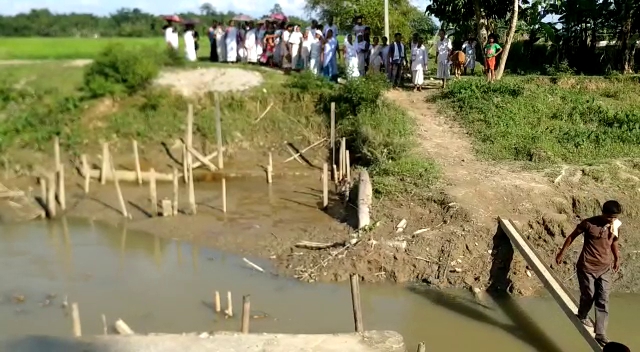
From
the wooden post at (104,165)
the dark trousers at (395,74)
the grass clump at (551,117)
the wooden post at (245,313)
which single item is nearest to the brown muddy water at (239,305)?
the wooden post at (245,313)

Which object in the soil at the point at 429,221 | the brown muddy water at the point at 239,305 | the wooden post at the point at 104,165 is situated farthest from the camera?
the wooden post at the point at 104,165

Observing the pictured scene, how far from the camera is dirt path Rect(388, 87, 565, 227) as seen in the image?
32.3 ft

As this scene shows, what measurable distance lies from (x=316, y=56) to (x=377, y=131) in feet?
13.5

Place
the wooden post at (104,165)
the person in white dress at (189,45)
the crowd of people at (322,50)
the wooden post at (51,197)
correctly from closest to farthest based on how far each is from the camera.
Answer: the wooden post at (51,197) < the wooden post at (104,165) < the crowd of people at (322,50) < the person in white dress at (189,45)

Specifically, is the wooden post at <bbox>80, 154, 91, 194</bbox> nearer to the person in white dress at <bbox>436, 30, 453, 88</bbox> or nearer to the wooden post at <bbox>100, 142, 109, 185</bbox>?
the wooden post at <bbox>100, 142, 109, 185</bbox>

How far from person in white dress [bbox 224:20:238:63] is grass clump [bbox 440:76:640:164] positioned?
18.7ft

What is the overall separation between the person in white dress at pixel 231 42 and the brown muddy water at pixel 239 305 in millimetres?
8683

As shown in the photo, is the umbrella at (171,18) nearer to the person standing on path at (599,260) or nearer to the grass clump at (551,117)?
the grass clump at (551,117)

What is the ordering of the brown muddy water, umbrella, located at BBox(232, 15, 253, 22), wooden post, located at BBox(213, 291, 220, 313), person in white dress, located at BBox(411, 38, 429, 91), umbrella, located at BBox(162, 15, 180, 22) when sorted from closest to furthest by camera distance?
1. the brown muddy water
2. wooden post, located at BBox(213, 291, 220, 313)
3. person in white dress, located at BBox(411, 38, 429, 91)
4. umbrella, located at BBox(162, 15, 180, 22)
5. umbrella, located at BBox(232, 15, 253, 22)

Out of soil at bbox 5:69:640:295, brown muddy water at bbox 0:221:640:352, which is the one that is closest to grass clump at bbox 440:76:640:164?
soil at bbox 5:69:640:295

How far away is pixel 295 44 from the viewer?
17078 mm

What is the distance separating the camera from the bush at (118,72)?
15367 mm

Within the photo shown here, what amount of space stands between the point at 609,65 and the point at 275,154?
9.91m

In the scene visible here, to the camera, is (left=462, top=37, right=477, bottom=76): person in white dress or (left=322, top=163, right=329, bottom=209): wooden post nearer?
(left=322, top=163, right=329, bottom=209): wooden post
